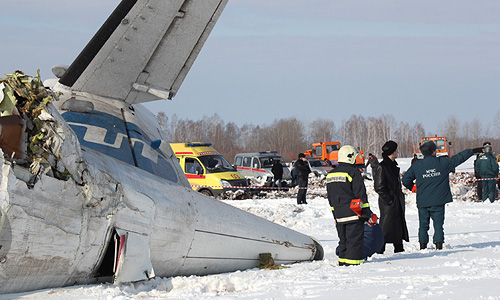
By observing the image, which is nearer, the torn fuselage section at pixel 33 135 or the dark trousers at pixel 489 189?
the torn fuselage section at pixel 33 135

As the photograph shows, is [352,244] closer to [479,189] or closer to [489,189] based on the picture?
[489,189]

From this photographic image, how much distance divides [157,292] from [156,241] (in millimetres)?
454

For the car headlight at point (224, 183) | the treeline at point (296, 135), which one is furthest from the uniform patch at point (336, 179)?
the treeline at point (296, 135)

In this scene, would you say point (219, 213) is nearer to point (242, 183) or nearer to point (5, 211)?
point (5, 211)

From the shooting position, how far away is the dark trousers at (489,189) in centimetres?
1953

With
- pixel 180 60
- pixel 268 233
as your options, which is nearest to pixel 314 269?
pixel 268 233

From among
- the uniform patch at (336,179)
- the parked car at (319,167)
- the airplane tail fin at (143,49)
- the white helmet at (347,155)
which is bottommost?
the parked car at (319,167)

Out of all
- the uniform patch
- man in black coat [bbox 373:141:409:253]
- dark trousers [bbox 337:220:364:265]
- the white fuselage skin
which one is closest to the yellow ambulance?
man in black coat [bbox 373:141:409:253]

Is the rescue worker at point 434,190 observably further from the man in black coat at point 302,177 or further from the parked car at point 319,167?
the parked car at point 319,167

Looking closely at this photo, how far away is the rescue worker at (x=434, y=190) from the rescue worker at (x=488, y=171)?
11.1 meters

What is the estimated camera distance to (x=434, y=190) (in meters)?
9.34

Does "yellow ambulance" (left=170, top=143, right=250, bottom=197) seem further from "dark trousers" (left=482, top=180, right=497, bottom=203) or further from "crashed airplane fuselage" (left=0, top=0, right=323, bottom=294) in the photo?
"crashed airplane fuselage" (left=0, top=0, right=323, bottom=294)

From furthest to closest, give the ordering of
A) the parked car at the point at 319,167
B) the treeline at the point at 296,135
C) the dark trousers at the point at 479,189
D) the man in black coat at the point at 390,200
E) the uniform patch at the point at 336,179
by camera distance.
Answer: the treeline at the point at 296,135 < the parked car at the point at 319,167 < the dark trousers at the point at 479,189 < the man in black coat at the point at 390,200 < the uniform patch at the point at 336,179

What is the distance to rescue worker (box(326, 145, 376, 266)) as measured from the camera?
23.7 feet
